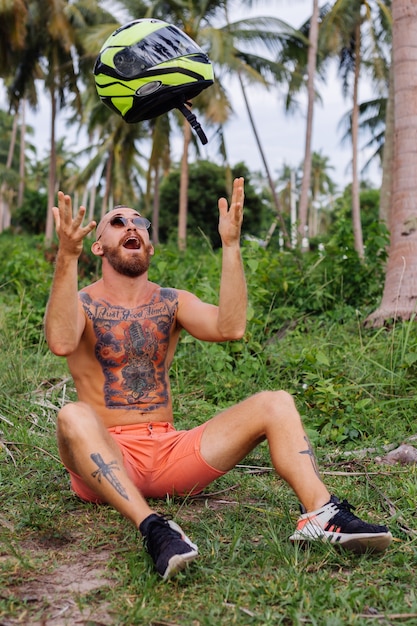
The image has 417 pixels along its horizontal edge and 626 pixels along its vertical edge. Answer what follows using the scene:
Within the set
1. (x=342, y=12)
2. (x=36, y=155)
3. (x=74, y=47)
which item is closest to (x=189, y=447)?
(x=342, y=12)

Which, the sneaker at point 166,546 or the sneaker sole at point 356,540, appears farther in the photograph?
the sneaker sole at point 356,540

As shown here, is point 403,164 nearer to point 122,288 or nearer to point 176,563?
point 122,288

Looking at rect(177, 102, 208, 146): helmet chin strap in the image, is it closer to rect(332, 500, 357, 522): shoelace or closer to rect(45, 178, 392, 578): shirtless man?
rect(45, 178, 392, 578): shirtless man

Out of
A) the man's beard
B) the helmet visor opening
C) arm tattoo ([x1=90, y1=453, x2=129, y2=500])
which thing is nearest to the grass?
arm tattoo ([x1=90, y1=453, x2=129, y2=500])

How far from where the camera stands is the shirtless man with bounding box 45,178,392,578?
9.06 feet

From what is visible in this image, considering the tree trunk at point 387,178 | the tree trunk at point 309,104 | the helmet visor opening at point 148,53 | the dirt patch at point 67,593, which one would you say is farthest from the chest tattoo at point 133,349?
the tree trunk at point 309,104

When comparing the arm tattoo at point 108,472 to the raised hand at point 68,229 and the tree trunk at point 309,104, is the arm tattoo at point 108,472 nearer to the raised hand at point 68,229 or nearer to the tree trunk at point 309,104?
the raised hand at point 68,229

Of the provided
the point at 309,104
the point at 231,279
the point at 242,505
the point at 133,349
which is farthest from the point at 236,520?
the point at 309,104

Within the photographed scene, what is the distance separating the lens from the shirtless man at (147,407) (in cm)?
276

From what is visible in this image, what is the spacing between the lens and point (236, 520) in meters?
3.28

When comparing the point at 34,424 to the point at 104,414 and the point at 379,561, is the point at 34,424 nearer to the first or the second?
the point at 104,414

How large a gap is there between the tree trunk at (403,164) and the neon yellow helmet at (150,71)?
3219 millimetres

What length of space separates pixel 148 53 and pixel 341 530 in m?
2.55

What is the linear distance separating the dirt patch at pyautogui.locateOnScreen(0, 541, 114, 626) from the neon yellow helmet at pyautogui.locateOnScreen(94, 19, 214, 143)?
2.14m
